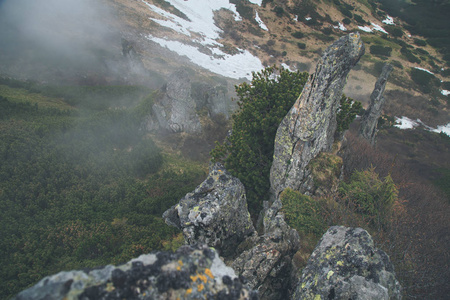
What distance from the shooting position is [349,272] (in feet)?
20.0

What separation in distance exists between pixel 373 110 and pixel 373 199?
2593 cm

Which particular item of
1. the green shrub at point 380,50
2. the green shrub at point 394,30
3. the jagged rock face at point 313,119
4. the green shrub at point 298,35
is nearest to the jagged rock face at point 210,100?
the jagged rock face at point 313,119

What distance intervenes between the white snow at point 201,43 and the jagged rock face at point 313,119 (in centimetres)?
4353

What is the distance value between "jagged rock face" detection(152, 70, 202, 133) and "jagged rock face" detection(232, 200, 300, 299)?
2430cm

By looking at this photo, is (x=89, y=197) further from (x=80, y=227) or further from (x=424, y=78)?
(x=424, y=78)

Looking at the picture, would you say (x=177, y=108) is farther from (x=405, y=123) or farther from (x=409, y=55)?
(x=409, y=55)

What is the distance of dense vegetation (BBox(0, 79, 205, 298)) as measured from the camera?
1262 centimetres

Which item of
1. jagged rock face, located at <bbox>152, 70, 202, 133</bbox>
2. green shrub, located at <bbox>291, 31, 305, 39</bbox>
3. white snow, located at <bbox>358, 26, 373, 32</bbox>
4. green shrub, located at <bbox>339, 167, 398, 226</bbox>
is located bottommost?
jagged rock face, located at <bbox>152, 70, 202, 133</bbox>

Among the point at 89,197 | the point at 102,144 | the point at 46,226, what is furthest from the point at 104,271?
the point at 102,144

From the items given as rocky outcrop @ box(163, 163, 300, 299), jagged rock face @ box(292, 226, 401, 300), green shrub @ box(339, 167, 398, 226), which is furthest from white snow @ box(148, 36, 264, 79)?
jagged rock face @ box(292, 226, 401, 300)

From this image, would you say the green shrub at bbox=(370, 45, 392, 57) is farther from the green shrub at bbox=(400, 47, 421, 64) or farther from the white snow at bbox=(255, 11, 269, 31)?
the white snow at bbox=(255, 11, 269, 31)

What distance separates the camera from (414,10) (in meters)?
83.2

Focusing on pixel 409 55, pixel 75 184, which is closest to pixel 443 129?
pixel 409 55

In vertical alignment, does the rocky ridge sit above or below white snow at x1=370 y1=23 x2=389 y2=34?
below
